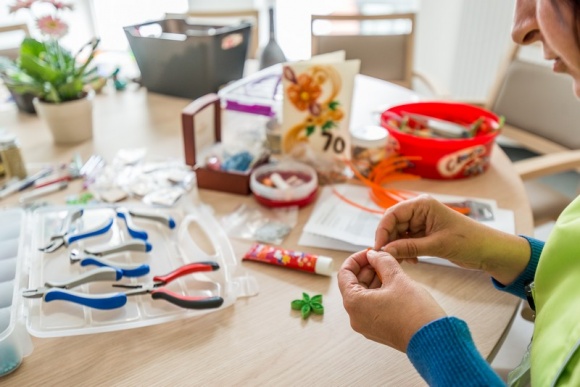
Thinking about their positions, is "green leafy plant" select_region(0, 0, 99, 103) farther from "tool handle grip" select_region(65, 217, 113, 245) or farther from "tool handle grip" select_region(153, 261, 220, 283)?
"tool handle grip" select_region(153, 261, 220, 283)

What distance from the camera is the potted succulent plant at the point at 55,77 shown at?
1028 millimetres

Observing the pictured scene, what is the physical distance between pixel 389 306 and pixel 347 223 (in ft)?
1.03

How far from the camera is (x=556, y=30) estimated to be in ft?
1.60

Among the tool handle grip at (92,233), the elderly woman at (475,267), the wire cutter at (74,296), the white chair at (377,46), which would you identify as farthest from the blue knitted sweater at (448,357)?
the white chair at (377,46)

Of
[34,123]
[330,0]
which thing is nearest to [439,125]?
[34,123]

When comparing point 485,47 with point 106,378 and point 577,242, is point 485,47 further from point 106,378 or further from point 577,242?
point 106,378

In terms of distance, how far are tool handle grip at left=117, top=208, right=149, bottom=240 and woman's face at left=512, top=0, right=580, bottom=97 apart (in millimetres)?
614

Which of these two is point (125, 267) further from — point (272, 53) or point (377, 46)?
point (377, 46)

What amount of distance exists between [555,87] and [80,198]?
1400 mm

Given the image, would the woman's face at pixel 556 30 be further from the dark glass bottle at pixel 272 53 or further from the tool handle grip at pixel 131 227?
the dark glass bottle at pixel 272 53

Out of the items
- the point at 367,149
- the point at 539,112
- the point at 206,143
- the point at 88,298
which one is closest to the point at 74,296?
the point at 88,298

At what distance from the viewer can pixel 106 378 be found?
0.56m

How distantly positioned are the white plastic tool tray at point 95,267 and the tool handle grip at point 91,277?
16mm

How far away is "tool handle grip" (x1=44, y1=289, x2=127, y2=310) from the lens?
0.62 metres
